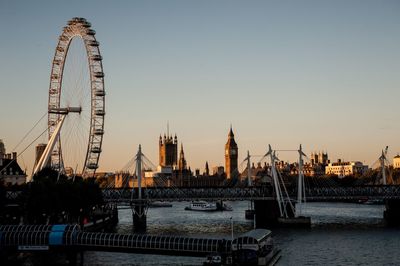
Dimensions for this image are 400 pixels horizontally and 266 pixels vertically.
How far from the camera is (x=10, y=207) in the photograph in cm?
7381

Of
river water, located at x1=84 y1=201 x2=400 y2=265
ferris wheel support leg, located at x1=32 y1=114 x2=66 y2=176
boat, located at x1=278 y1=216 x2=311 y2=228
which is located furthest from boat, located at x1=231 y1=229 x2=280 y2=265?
boat, located at x1=278 y1=216 x2=311 y2=228

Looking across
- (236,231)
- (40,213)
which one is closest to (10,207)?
(40,213)

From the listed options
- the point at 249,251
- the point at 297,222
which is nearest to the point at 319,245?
the point at 249,251

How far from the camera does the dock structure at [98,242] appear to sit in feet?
159

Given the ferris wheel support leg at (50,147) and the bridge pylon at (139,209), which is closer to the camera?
the ferris wheel support leg at (50,147)

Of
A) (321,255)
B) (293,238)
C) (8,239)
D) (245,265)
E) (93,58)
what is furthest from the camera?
(93,58)

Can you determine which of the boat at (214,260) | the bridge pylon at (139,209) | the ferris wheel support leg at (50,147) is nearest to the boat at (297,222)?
the bridge pylon at (139,209)

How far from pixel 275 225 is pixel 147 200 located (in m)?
18.1

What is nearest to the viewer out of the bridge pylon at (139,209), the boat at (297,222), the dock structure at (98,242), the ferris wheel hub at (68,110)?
the dock structure at (98,242)

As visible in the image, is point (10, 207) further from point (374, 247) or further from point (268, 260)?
point (374, 247)

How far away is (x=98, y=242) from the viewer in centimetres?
5016

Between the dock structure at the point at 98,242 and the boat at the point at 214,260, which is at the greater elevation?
the dock structure at the point at 98,242

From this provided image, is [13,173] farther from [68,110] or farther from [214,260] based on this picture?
[214,260]

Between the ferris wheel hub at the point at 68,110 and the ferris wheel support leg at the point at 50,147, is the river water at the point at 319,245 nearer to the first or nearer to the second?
the ferris wheel support leg at the point at 50,147
